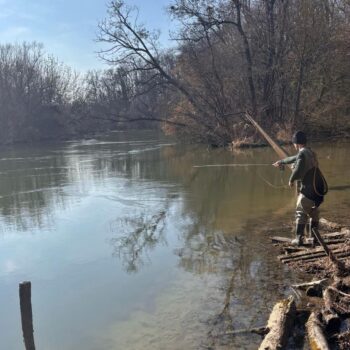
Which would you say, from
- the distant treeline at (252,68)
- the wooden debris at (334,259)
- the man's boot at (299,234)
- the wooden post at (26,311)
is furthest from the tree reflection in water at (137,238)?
the distant treeline at (252,68)

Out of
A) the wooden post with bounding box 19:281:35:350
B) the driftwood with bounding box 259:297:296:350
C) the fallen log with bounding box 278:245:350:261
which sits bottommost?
the driftwood with bounding box 259:297:296:350

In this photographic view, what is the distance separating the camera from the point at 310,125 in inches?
1230

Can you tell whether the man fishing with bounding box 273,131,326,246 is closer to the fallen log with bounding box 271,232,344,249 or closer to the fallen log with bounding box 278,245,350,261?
the fallen log with bounding box 271,232,344,249

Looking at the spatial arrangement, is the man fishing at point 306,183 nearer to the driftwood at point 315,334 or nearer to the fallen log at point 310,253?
the fallen log at point 310,253

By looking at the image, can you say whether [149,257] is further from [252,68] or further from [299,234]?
[252,68]

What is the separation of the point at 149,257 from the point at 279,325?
4.41 meters

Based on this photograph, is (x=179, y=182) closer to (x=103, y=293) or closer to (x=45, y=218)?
(x=45, y=218)

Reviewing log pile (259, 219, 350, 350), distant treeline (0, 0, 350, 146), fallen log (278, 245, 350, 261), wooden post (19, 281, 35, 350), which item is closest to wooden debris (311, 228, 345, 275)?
log pile (259, 219, 350, 350)

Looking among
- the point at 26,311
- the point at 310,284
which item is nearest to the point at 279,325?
the point at 310,284

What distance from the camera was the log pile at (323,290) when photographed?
5.22 meters

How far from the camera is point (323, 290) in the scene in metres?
6.46

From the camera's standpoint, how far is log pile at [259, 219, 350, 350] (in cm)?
522

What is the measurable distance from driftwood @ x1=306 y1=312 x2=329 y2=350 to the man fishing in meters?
2.84

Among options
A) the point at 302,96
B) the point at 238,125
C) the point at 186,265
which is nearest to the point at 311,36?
the point at 302,96
